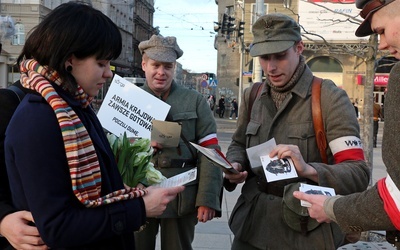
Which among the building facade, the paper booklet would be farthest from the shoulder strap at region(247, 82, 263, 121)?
the building facade

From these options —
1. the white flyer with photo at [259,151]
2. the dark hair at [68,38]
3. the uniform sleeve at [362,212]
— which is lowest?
the uniform sleeve at [362,212]

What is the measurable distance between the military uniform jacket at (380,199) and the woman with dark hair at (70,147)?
0.71 metres

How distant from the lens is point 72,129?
1826mm

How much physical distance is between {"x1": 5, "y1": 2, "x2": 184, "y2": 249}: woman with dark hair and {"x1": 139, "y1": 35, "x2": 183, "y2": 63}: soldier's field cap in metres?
1.61

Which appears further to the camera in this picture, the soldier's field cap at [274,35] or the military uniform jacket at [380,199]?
the soldier's field cap at [274,35]

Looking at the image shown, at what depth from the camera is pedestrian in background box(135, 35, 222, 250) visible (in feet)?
11.7

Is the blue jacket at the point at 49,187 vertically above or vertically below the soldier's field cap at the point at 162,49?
below

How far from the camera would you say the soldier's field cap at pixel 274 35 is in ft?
9.29

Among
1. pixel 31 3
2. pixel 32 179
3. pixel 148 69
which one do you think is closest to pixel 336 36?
pixel 31 3

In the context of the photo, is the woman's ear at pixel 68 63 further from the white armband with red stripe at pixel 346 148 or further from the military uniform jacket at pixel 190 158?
the military uniform jacket at pixel 190 158

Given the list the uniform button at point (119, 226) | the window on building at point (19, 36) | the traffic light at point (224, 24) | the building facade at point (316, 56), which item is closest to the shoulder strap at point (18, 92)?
the uniform button at point (119, 226)

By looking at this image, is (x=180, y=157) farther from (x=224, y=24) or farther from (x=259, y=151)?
(x=224, y=24)

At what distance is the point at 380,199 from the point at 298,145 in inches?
40.4

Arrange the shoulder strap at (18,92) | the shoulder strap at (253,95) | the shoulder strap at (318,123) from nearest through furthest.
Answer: the shoulder strap at (18,92)
the shoulder strap at (318,123)
the shoulder strap at (253,95)
